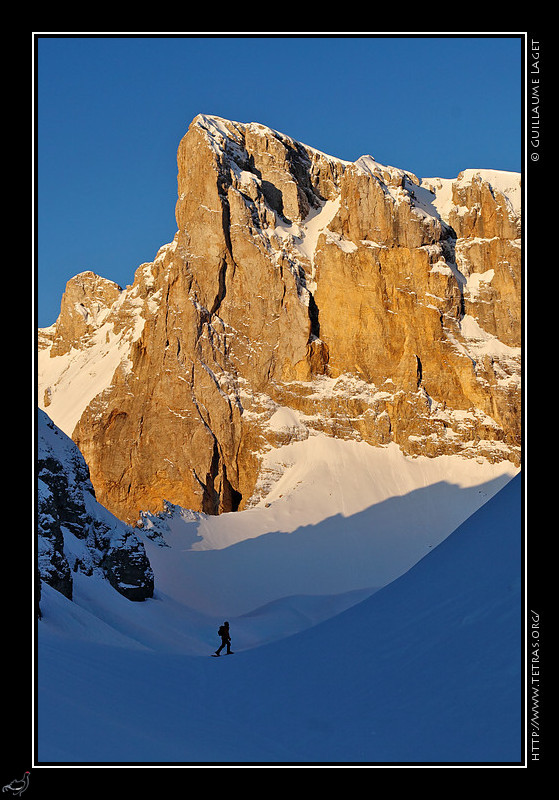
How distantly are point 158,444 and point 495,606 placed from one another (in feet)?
361

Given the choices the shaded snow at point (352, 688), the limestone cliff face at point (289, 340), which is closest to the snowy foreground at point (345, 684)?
the shaded snow at point (352, 688)

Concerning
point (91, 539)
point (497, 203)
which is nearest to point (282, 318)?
point (497, 203)

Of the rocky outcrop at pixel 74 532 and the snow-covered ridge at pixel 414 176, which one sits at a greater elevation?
the snow-covered ridge at pixel 414 176

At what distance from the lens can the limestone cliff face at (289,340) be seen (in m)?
124

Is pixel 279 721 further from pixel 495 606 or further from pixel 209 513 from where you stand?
pixel 209 513
